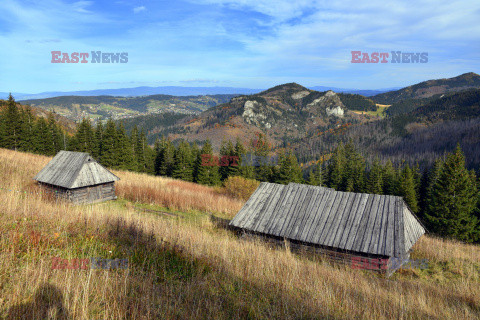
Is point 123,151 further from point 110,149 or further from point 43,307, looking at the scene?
point 43,307

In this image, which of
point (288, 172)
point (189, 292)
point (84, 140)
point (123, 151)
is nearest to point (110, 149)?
point (123, 151)

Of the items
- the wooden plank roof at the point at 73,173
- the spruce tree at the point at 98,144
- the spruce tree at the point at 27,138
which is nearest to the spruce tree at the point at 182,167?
the spruce tree at the point at 98,144

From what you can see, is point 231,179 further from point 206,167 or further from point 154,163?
point 154,163

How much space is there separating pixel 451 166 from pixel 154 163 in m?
54.4

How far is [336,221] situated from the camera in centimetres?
1289

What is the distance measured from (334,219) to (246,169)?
38.1m

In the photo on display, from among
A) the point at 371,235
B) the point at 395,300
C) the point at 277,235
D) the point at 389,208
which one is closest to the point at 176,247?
the point at 395,300

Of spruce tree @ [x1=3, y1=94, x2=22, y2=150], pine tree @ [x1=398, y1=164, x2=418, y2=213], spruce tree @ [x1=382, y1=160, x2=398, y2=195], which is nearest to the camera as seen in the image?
pine tree @ [x1=398, y1=164, x2=418, y2=213]

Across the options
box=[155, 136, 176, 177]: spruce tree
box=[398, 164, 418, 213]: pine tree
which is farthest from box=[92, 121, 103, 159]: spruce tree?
box=[398, 164, 418, 213]: pine tree

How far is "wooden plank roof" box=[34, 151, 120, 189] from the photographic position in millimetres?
20547

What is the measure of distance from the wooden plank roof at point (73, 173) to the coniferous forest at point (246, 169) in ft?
84.3

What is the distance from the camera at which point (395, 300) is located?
15.1 feet

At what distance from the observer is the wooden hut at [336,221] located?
1163cm

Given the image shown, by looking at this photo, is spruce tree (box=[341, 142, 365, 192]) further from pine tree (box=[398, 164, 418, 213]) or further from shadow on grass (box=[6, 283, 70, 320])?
shadow on grass (box=[6, 283, 70, 320])
